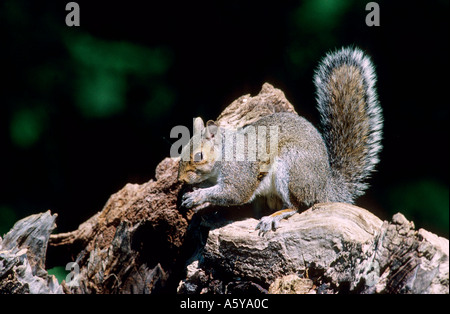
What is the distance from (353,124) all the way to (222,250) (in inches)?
27.7

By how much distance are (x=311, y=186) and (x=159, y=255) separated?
68 cm

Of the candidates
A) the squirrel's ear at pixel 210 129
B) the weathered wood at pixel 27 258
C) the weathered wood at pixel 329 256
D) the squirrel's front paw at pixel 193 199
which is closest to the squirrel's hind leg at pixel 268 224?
the weathered wood at pixel 329 256

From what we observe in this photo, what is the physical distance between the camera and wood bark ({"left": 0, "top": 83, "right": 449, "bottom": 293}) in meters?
1.12

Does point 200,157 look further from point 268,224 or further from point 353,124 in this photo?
point 353,124

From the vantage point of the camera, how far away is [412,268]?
1.08m

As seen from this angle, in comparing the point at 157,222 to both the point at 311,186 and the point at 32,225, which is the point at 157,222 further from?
the point at 311,186

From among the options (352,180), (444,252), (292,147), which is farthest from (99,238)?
(444,252)

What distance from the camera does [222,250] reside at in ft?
4.56

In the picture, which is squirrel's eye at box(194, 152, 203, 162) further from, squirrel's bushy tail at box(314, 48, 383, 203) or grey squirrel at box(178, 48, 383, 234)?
squirrel's bushy tail at box(314, 48, 383, 203)

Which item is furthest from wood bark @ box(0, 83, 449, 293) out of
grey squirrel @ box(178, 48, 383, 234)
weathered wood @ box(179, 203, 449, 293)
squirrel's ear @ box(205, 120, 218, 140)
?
squirrel's ear @ box(205, 120, 218, 140)

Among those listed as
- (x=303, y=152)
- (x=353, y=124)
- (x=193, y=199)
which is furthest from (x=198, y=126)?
(x=353, y=124)

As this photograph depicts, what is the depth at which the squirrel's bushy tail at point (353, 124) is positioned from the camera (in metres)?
1.66

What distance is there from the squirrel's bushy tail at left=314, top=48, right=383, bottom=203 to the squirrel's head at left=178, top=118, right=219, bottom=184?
0.47 meters

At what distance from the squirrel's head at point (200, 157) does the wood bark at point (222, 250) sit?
0.16 metres
